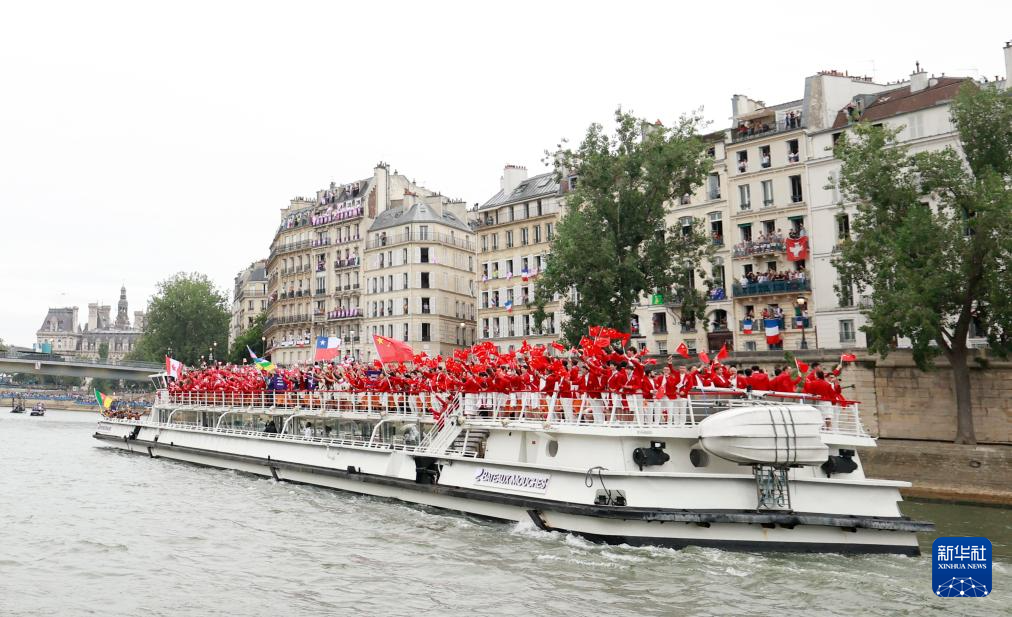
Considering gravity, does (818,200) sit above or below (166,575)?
above

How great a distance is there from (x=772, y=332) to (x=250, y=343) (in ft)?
246

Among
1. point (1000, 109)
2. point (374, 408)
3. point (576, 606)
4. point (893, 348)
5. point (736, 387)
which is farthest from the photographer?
point (893, 348)

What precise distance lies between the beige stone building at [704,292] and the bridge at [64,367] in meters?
55.6

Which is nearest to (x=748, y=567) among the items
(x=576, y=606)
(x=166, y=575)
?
(x=576, y=606)

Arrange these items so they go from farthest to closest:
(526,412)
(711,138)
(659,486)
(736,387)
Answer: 1. (711,138)
2. (526,412)
3. (736,387)
4. (659,486)

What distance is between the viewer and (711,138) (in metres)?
51.6

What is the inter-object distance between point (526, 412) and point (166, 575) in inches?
350

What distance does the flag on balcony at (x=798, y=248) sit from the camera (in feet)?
149

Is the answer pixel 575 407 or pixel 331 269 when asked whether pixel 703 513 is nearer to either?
pixel 575 407

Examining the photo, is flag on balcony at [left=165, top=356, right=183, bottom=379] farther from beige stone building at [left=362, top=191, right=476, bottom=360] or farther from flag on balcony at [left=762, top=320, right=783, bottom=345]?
flag on balcony at [left=762, top=320, right=783, bottom=345]

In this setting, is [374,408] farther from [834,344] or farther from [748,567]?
[834,344]

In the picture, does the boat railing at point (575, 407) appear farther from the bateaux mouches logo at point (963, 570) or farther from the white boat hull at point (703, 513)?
the bateaux mouches logo at point (963, 570)

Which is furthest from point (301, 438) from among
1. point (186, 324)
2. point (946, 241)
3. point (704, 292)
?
point (186, 324)

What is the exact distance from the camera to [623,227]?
A: 44.9m
